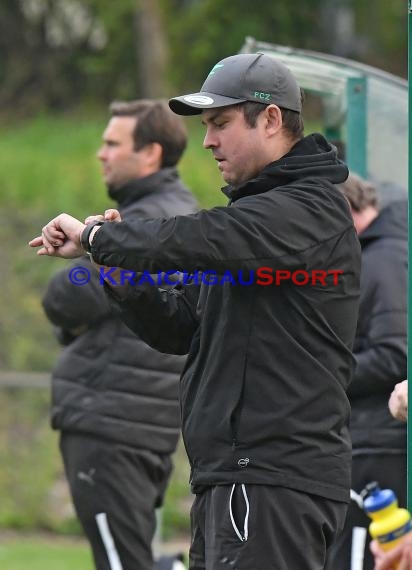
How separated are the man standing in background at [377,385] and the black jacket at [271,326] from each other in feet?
4.83

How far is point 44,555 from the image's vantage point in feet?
28.8

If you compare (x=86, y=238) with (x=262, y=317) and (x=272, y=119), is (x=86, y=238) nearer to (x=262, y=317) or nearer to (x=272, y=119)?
(x=262, y=317)

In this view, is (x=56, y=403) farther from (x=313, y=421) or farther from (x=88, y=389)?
(x=313, y=421)

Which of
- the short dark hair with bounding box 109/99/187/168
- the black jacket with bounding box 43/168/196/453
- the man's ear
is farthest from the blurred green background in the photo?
the man's ear

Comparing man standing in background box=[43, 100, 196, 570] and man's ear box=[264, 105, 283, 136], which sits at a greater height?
man's ear box=[264, 105, 283, 136]

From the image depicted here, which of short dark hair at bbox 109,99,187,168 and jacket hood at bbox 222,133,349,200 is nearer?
jacket hood at bbox 222,133,349,200

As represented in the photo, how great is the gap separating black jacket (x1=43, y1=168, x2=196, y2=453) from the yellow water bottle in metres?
2.25

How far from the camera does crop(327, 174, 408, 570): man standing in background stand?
5.37 meters

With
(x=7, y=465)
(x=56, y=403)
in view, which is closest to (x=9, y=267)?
(x=7, y=465)

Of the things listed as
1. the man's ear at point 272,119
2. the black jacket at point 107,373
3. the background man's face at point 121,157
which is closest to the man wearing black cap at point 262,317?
the man's ear at point 272,119

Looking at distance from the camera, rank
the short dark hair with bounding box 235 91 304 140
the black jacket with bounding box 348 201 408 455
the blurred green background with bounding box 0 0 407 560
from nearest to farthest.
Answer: the short dark hair with bounding box 235 91 304 140
the black jacket with bounding box 348 201 408 455
the blurred green background with bounding box 0 0 407 560

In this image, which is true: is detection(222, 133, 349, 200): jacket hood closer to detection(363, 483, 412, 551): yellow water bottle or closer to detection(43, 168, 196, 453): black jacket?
detection(363, 483, 412, 551): yellow water bottle

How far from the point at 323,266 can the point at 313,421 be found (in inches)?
17.4

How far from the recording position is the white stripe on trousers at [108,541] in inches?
231
